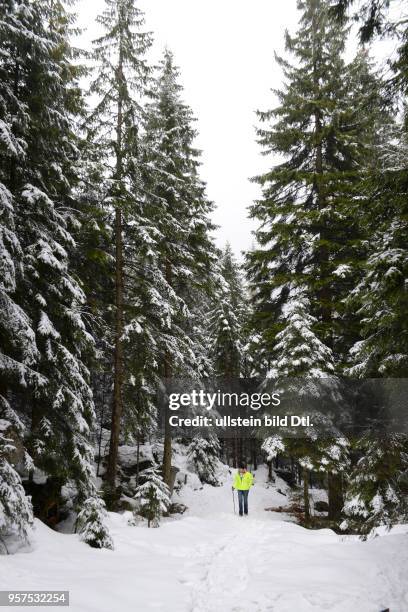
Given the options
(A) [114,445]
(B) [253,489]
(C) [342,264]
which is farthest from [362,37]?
(B) [253,489]

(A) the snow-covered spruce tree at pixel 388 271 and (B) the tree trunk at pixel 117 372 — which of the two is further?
(B) the tree trunk at pixel 117 372

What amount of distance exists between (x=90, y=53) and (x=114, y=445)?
13.3 meters

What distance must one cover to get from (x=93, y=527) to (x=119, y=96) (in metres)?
13.5

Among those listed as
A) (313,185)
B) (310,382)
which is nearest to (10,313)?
(310,382)

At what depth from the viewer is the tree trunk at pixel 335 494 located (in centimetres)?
1294

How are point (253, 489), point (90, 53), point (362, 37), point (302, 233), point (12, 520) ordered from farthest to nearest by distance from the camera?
point (253, 489) → point (302, 233) → point (90, 53) → point (362, 37) → point (12, 520)

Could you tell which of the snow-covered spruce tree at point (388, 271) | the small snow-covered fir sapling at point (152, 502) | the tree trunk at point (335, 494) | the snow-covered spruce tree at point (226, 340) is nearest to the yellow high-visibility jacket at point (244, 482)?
the tree trunk at point (335, 494)

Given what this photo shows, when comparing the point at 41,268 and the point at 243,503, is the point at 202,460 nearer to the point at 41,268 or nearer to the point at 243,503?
the point at 243,503

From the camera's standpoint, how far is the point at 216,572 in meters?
6.75

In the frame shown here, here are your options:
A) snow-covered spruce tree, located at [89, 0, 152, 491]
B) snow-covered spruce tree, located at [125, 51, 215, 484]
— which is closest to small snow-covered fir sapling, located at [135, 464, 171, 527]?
snow-covered spruce tree, located at [89, 0, 152, 491]

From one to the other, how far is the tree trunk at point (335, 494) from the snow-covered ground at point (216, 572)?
3793 mm

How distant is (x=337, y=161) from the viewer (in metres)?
16.0

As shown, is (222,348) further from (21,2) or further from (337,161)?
(21,2)

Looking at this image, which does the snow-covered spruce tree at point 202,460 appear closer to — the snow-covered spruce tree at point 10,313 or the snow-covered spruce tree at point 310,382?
the snow-covered spruce tree at point 310,382
